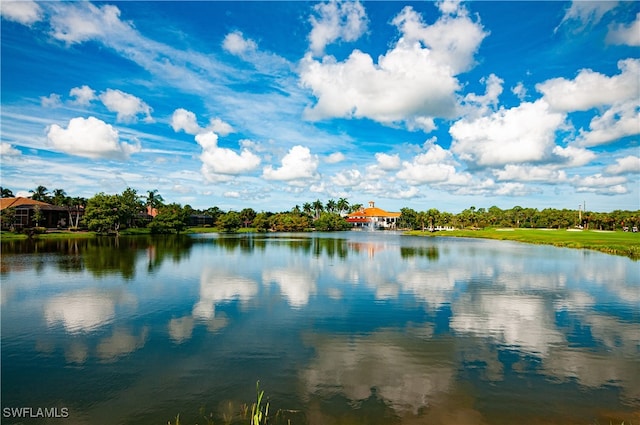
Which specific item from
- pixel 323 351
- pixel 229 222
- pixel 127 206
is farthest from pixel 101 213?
pixel 323 351

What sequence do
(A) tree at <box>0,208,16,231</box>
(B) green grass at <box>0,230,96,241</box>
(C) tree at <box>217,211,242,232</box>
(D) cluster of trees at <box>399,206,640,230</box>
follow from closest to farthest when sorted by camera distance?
(B) green grass at <box>0,230,96,241</box>
(A) tree at <box>0,208,16,231</box>
(D) cluster of trees at <box>399,206,640,230</box>
(C) tree at <box>217,211,242,232</box>

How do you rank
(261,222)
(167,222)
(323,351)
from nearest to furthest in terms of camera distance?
(323,351) < (167,222) < (261,222)

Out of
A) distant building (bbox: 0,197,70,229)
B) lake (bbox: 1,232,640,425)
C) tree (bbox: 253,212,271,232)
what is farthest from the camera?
tree (bbox: 253,212,271,232)

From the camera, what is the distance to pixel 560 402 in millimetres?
10688

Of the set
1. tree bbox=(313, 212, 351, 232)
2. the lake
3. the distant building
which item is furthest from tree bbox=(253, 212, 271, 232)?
the lake

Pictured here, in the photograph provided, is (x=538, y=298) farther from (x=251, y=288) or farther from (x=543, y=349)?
(x=251, y=288)

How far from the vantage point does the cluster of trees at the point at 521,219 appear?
128863 millimetres

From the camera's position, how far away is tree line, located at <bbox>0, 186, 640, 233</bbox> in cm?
9662

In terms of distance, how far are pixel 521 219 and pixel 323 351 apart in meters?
183

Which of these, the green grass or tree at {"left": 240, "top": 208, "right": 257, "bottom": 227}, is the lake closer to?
the green grass

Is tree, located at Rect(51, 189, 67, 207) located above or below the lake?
above

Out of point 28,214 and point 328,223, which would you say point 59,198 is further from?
point 328,223

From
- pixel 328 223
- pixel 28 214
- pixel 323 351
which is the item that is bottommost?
pixel 323 351

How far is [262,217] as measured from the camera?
145750mm
